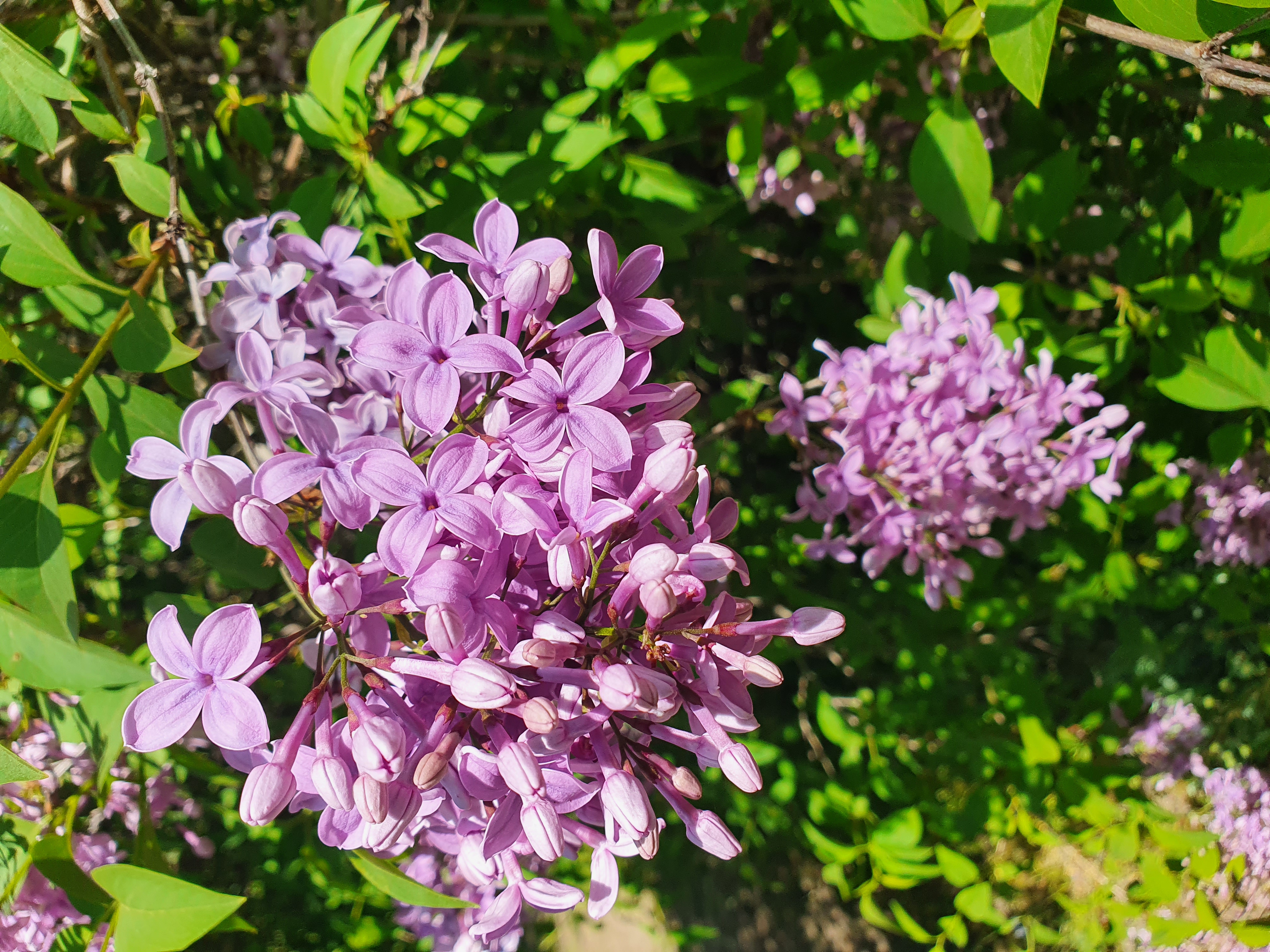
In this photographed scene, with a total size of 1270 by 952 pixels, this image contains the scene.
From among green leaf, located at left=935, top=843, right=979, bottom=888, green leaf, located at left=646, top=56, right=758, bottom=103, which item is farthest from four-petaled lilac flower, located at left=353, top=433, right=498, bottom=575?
green leaf, located at left=935, top=843, right=979, bottom=888

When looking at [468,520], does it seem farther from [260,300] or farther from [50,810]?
[50,810]

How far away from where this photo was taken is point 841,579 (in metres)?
2.12

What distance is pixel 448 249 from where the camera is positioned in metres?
0.74

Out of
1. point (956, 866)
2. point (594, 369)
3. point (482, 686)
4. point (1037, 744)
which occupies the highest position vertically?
point (594, 369)

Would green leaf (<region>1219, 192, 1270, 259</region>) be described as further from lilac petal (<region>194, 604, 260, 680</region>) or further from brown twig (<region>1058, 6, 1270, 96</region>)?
lilac petal (<region>194, 604, 260, 680</region>)

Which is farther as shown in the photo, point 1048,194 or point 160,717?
point 1048,194

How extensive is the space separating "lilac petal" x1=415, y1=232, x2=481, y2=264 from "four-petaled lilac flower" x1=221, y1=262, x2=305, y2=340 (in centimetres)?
24

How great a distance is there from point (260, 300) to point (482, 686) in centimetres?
56

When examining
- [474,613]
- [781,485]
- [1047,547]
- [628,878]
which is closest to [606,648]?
[474,613]

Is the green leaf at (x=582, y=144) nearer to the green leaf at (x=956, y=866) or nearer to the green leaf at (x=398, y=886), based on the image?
the green leaf at (x=398, y=886)

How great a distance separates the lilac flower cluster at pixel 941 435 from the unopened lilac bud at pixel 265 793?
36.6 inches

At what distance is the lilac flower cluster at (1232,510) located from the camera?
1620 mm

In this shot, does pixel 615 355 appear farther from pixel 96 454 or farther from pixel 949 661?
pixel 949 661

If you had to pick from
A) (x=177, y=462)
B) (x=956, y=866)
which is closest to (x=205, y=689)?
(x=177, y=462)
